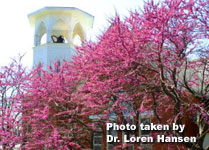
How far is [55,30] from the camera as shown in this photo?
22875 mm

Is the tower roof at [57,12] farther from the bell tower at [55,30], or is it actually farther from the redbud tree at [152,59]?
the redbud tree at [152,59]

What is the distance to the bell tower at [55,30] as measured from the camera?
20.9m

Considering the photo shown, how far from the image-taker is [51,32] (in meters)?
21.6

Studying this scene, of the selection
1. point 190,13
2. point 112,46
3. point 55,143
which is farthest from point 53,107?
point 190,13

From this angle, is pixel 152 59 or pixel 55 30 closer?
pixel 152 59

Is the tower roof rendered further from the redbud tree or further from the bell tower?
the redbud tree

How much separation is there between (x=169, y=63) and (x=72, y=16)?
14.1 meters

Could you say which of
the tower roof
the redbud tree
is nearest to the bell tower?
the tower roof

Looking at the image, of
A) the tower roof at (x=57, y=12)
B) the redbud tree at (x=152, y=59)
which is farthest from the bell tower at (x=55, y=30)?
the redbud tree at (x=152, y=59)

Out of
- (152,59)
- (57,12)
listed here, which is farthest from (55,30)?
(152,59)

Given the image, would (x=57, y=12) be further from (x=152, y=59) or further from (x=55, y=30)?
(x=152, y=59)

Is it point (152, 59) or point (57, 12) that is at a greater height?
point (57, 12)

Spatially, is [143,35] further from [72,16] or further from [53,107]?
[72,16]

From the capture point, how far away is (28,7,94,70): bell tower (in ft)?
68.6
